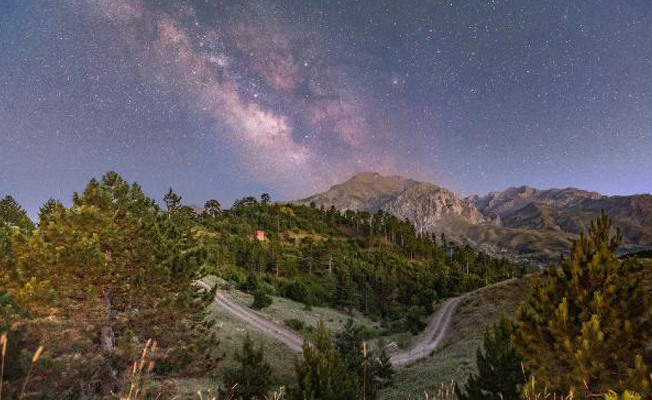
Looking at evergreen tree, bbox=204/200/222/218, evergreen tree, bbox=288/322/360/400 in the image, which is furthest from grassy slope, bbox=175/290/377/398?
evergreen tree, bbox=204/200/222/218

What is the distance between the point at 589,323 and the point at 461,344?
3294cm

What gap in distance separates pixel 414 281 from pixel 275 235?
1747 inches

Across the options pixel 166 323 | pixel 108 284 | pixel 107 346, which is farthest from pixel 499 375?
pixel 108 284

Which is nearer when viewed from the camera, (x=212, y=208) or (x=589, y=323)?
(x=589, y=323)

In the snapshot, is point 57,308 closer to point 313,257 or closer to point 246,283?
point 246,283

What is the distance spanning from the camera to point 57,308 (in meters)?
15.1

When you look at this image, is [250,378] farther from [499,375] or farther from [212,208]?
[212,208]

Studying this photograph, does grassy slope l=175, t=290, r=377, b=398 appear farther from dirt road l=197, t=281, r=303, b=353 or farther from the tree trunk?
the tree trunk

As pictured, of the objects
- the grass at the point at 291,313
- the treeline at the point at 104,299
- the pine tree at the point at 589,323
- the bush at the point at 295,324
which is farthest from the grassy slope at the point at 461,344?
the bush at the point at 295,324

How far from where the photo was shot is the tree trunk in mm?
16234

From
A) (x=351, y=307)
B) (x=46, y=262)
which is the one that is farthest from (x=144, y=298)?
(x=351, y=307)

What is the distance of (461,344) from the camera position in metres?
39.0

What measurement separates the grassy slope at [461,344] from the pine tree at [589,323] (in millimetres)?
2403

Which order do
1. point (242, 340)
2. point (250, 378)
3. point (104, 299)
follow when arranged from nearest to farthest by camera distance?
point (104, 299)
point (250, 378)
point (242, 340)
